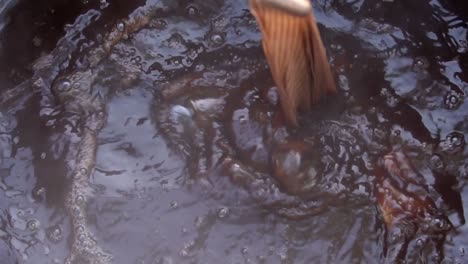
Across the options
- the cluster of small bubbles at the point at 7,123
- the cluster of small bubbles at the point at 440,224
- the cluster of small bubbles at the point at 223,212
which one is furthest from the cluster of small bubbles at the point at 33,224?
the cluster of small bubbles at the point at 440,224

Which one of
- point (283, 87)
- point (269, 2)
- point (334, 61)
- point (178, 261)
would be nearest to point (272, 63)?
point (283, 87)

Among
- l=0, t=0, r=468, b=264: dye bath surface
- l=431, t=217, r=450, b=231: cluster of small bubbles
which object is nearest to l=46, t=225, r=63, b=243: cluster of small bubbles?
l=0, t=0, r=468, b=264: dye bath surface

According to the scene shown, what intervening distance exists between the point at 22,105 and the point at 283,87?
61 cm

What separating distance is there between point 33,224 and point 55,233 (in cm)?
5

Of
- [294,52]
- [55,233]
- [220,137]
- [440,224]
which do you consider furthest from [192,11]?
[440,224]

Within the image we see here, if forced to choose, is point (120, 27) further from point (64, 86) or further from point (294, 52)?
point (294, 52)

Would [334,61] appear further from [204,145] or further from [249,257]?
[249,257]

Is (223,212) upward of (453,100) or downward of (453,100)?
downward

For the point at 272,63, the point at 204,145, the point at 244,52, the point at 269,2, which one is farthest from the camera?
the point at 244,52

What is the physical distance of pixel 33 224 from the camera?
4.66 ft

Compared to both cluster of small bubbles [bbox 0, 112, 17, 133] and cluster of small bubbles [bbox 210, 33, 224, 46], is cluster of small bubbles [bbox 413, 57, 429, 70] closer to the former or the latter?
cluster of small bubbles [bbox 210, 33, 224, 46]

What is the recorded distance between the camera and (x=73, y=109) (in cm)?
154

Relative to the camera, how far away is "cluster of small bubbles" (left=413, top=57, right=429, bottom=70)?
150 centimetres

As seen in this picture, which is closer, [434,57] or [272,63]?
[272,63]
